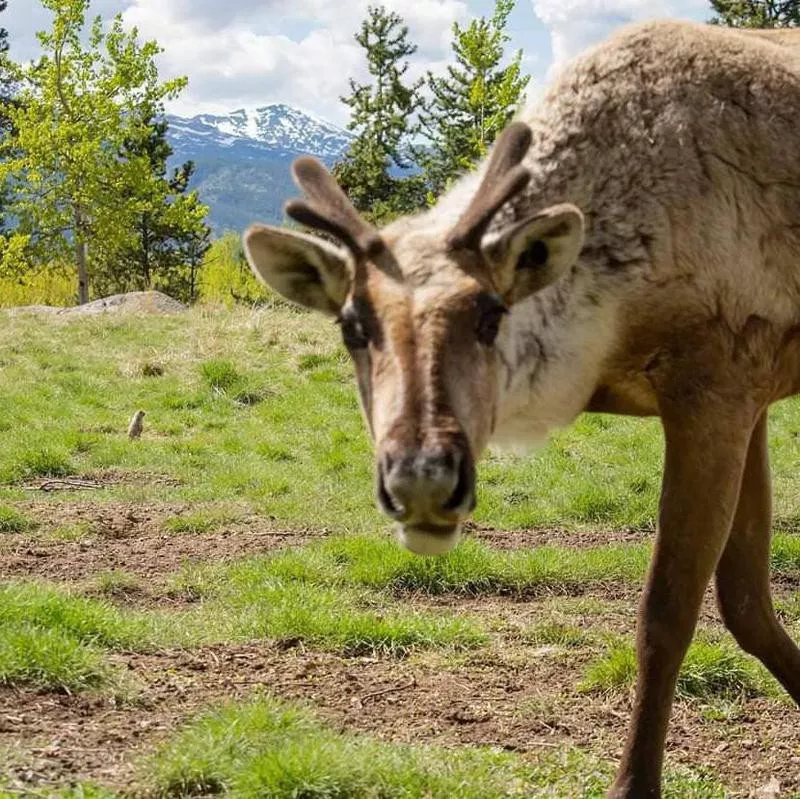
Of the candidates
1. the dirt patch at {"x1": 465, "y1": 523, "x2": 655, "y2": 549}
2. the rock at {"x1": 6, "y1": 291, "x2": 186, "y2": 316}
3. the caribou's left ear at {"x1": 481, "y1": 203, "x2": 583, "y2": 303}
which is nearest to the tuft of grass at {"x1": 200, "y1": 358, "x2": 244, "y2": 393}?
the dirt patch at {"x1": 465, "y1": 523, "x2": 655, "y2": 549}

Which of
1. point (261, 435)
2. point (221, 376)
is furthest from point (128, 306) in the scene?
point (261, 435)

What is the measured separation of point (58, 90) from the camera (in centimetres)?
3484

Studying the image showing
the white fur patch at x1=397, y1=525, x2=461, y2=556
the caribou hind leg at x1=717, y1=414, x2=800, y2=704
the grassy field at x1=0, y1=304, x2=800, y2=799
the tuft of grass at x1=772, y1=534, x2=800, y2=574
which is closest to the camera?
the white fur patch at x1=397, y1=525, x2=461, y2=556

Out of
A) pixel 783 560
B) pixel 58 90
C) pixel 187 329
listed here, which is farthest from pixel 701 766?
pixel 58 90

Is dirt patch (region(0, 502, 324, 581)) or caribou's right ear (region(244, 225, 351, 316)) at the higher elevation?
caribou's right ear (region(244, 225, 351, 316))

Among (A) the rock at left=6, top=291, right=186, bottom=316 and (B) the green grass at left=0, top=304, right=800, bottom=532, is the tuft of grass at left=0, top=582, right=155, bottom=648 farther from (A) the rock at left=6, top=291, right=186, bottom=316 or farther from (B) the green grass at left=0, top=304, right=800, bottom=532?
(A) the rock at left=6, top=291, right=186, bottom=316

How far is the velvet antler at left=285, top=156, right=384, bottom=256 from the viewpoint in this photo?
12.3 ft

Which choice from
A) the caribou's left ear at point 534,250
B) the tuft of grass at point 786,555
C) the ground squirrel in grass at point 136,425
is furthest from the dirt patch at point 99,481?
the caribou's left ear at point 534,250

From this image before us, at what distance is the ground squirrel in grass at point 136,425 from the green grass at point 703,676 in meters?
7.98

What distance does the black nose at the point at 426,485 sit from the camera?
3.08 metres

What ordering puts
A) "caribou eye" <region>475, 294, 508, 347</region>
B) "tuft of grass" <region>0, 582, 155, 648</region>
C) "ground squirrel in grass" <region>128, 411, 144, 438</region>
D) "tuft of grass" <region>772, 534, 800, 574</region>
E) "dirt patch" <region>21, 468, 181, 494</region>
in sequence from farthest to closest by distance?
"ground squirrel in grass" <region>128, 411, 144, 438</region>
"dirt patch" <region>21, 468, 181, 494</region>
"tuft of grass" <region>772, 534, 800, 574</region>
"tuft of grass" <region>0, 582, 155, 648</region>
"caribou eye" <region>475, 294, 508, 347</region>

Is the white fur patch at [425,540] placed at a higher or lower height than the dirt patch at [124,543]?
higher

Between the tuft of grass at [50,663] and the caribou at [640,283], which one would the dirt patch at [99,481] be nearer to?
the tuft of grass at [50,663]

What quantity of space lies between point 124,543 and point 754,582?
4.64 meters
